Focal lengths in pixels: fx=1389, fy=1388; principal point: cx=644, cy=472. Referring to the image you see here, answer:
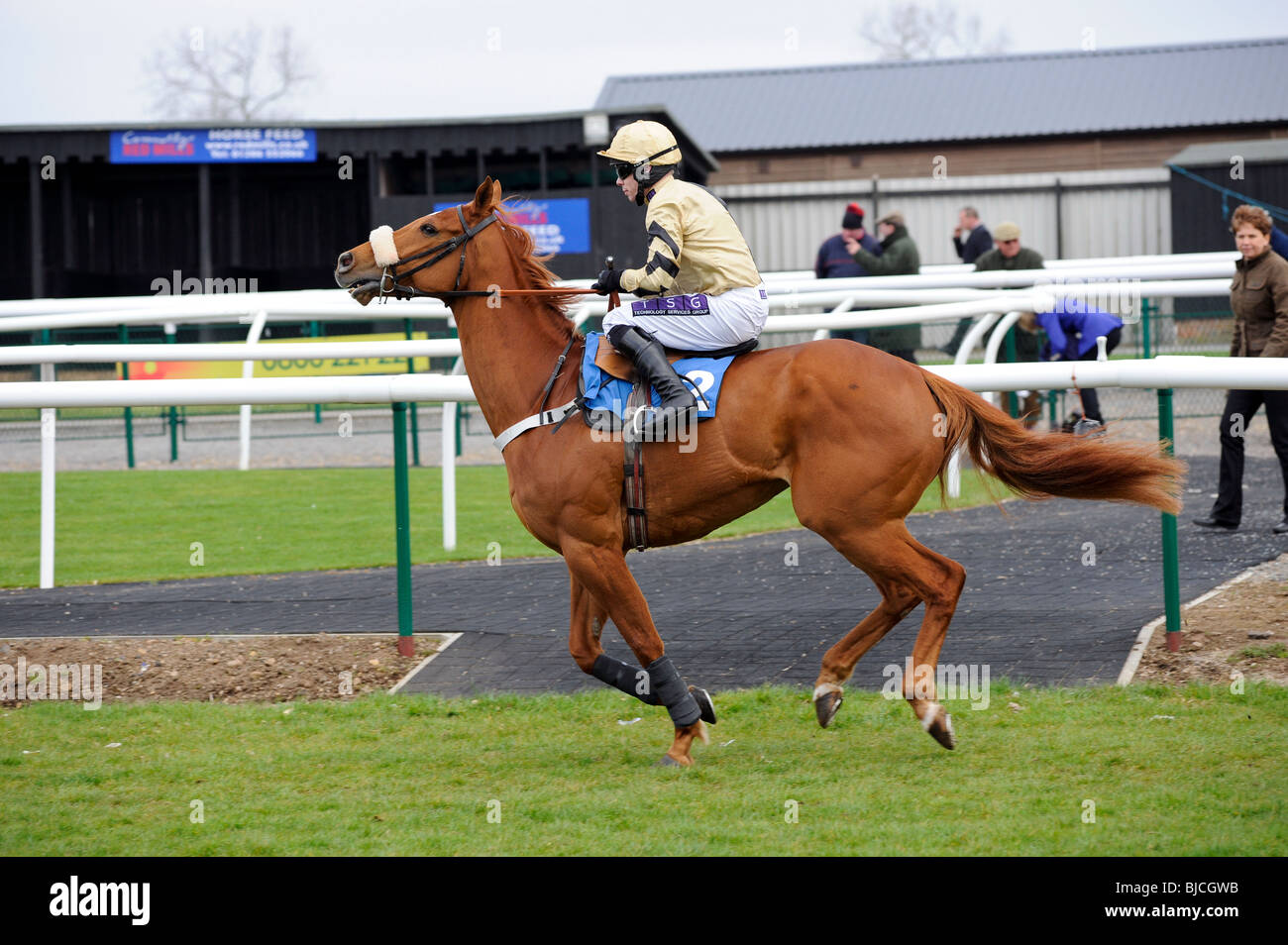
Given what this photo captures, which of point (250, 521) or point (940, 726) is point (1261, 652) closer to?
point (940, 726)

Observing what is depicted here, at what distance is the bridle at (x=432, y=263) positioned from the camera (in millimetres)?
5094

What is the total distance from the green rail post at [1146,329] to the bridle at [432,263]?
914 cm

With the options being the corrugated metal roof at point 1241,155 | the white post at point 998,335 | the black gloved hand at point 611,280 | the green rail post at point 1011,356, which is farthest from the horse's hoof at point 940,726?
the corrugated metal roof at point 1241,155

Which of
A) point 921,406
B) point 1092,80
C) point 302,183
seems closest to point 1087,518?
point 921,406

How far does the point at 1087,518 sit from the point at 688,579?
287cm

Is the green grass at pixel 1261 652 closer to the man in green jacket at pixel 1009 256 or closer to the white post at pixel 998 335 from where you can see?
the white post at pixel 998 335

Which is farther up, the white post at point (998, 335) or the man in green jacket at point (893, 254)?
the man in green jacket at point (893, 254)

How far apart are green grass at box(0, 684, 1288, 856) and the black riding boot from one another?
1.17 m

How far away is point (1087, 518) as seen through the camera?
8.78 metres

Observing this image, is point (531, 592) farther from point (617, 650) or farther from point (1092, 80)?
point (1092, 80)

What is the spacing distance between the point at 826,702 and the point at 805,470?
828mm

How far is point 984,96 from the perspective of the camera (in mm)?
34281

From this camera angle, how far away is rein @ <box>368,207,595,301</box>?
16.7 feet

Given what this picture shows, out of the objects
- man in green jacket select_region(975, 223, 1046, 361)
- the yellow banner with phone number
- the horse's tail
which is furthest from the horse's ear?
the yellow banner with phone number
